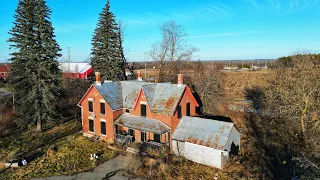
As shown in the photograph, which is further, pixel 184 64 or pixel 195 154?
pixel 184 64

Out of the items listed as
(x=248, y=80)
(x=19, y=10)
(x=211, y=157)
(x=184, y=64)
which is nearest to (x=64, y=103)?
(x=19, y=10)

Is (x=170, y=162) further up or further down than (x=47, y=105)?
further down

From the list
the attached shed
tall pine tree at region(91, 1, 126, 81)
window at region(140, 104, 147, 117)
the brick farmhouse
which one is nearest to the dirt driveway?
the brick farmhouse

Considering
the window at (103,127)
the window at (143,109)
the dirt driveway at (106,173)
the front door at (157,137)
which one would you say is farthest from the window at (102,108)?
the dirt driveway at (106,173)

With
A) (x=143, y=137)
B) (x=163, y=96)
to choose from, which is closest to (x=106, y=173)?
(x=143, y=137)

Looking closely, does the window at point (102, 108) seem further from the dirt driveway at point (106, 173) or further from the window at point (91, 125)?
the dirt driveway at point (106, 173)

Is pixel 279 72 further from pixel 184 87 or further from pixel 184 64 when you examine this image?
pixel 184 64

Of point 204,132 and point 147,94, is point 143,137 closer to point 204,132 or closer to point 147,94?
point 147,94
